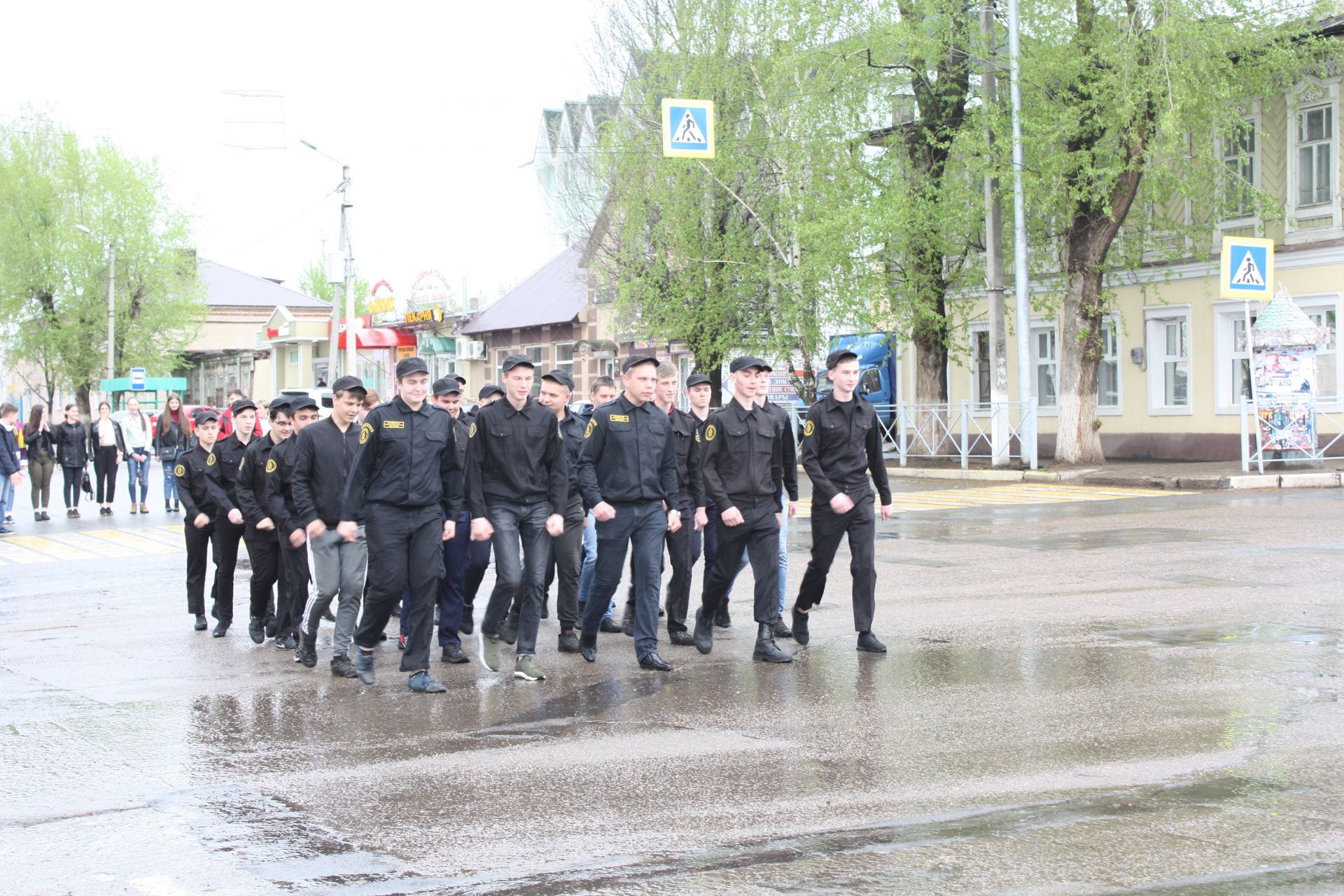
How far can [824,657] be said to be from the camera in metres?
9.19

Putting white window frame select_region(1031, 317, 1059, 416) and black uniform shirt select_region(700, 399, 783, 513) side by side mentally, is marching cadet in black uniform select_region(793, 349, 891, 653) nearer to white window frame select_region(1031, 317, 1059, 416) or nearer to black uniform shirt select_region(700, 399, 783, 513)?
black uniform shirt select_region(700, 399, 783, 513)

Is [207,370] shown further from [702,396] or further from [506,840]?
[506,840]

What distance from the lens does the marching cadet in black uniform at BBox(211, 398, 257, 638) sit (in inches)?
431

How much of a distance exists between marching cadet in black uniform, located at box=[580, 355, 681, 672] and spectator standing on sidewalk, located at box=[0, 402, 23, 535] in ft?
45.9

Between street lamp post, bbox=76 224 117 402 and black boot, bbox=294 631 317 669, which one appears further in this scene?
street lamp post, bbox=76 224 117 402

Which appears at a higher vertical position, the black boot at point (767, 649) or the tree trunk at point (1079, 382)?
the tree trunk at point (1079, 382)

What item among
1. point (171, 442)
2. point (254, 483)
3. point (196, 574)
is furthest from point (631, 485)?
point (171, 442)

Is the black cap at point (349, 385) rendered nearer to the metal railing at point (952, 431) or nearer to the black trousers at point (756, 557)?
the black trousers at point (756, 557)

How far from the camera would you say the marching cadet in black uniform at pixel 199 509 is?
36.3 feet

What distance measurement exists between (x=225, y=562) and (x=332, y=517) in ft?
7.35

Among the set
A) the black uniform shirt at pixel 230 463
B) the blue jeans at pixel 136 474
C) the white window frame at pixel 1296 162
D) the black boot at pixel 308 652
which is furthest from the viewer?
the white window frame at pixel 1296 162

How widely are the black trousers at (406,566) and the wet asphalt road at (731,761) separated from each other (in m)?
0.41

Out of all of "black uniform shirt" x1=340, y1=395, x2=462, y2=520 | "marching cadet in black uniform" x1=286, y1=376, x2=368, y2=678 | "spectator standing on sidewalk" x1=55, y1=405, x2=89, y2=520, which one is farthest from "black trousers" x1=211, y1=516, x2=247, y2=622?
"spectator standing on sidewalk" x1=55, y1=405, x2=89, y2=520

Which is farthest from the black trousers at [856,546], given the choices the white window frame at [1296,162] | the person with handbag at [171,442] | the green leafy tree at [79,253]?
the green leafy tree at [79,253]
